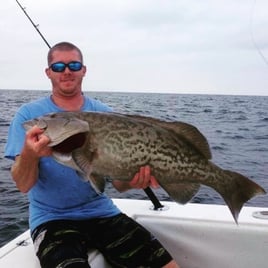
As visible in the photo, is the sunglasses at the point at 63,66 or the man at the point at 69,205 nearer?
the man at the point at 69,205

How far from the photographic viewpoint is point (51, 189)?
399 cm

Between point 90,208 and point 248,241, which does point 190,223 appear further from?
point 90,208

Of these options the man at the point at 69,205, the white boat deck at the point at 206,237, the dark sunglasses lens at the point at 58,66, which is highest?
the dark sunglasses lens at the point at 58,66

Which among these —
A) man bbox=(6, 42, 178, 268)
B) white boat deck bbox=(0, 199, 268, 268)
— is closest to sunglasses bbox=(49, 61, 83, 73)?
man bbox=(6, 42, 178, 268)

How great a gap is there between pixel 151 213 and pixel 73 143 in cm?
172

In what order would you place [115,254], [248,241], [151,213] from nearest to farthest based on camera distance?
[115,254] → [248,241] → [151,213]

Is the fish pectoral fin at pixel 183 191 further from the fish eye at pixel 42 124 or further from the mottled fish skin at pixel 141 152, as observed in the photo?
the fish eye at pixel 42 124

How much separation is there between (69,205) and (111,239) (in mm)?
451

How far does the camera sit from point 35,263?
3.85 metres

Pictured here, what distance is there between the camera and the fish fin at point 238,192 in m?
3.44

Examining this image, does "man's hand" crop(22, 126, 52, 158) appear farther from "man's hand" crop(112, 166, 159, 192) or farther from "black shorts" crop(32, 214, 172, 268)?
"black shorts" crop(32, 214, 172, 268)

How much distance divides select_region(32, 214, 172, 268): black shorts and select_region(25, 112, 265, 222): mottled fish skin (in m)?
0.74

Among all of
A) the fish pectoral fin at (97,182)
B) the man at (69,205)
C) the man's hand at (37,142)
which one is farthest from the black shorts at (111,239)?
the man's hand at (37,142)

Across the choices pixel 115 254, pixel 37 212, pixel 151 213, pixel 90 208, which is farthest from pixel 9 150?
pixel 151 213
